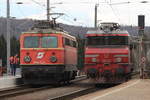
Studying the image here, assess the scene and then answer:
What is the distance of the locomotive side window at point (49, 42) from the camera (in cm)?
2594

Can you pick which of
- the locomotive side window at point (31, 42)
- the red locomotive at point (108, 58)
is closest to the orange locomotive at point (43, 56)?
the locomotive side window at point (31, 42)

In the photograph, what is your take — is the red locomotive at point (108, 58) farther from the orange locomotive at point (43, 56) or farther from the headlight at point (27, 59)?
the headlight at point (27, 59)

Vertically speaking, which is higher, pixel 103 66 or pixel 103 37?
pixel 103 37

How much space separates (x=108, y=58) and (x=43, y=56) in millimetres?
3915

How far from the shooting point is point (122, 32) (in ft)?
87.5

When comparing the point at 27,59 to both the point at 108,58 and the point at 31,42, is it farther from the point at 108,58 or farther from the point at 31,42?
the point at 108,58

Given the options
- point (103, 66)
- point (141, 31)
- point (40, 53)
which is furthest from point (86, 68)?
point (141, 31)

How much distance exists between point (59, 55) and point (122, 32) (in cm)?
429

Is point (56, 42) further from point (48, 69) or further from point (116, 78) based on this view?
point (116, 78)

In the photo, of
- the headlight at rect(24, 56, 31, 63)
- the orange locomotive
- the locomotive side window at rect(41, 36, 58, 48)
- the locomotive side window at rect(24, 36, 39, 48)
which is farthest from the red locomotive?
the headlight at rect(24, 56, 31, 63)

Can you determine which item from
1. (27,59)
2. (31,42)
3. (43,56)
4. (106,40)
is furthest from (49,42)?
(106,40)

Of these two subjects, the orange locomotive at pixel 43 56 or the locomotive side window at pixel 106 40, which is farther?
the locomotive side window at pixel 106 40

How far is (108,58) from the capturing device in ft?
83.6

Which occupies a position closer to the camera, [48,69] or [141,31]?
[48,69]
